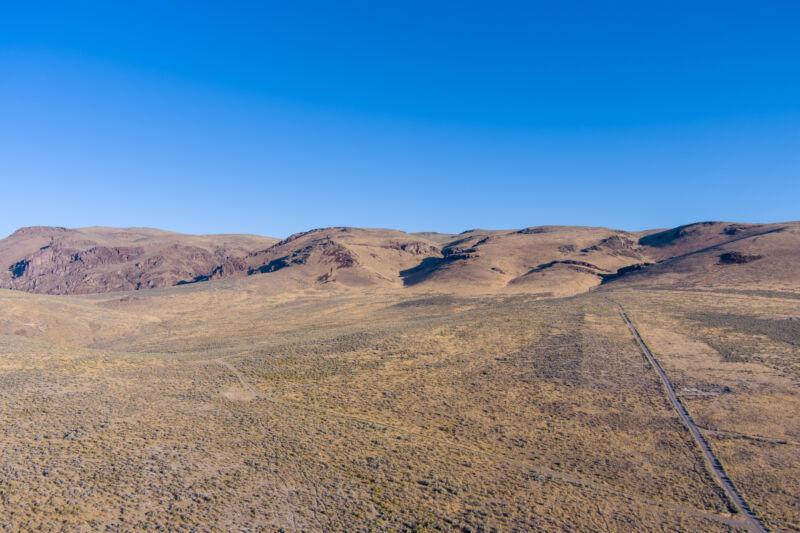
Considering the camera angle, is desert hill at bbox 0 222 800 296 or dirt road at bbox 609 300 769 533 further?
desert hill at bbox 0 222 800 296

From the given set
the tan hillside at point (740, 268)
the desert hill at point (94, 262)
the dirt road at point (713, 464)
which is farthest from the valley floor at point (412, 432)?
the desert hill at point (94, 262)

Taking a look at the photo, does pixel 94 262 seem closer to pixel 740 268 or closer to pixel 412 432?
pixel 412 432

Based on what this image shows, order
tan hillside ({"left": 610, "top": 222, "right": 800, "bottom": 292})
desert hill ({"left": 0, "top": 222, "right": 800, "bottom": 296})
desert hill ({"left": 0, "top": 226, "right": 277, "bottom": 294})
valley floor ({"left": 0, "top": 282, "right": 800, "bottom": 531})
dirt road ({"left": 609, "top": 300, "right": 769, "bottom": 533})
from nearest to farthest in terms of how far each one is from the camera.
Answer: dirt road ({"left": 609, "top": 300, "right": 769, "bottom": 533})
valley floor ({"left": 0, "top": 282, "right": 800, "bottom": 531})
tan hillside ({"left": 610, "top": 222, "right": 800, "bottom": 292})
desert hill ({"left": 0, "top": 222, "right": 800, "bottom": 296})
desert hill ({"left": 0, "top": 226, "right": 277, "bottom": 294})

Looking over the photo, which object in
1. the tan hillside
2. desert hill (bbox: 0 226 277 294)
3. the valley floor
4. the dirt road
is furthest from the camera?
desert hill (bbox: 0 226 277 294)

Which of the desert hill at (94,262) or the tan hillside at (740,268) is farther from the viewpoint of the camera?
the desert hill at (94,262)

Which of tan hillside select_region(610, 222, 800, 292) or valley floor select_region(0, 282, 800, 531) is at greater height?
tan hillside select_region(610, 222, 800, 292)

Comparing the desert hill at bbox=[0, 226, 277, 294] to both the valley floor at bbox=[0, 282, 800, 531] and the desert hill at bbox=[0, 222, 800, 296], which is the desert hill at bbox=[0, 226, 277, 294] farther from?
the valley floor at bbox=[0, 282, 800, 531]

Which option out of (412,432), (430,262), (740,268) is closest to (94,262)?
(430,262)

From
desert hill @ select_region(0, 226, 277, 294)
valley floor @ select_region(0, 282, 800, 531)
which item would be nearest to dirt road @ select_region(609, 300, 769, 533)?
valley floor @ select_region(0, 282, 800, 531)

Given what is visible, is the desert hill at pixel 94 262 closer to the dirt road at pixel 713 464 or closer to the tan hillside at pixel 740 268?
the tan hillside at pixel 740 268
